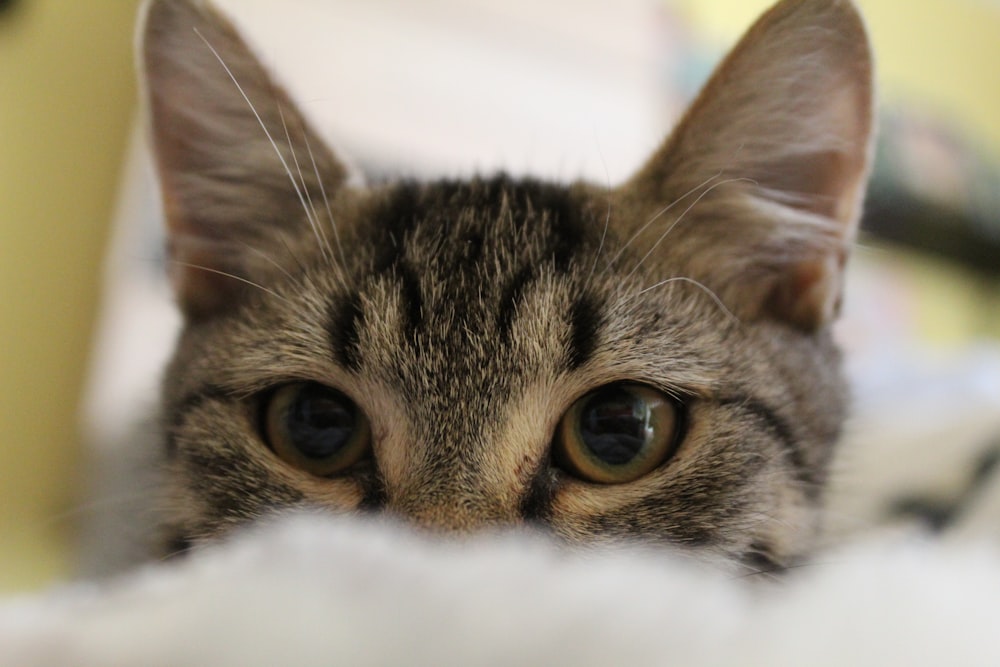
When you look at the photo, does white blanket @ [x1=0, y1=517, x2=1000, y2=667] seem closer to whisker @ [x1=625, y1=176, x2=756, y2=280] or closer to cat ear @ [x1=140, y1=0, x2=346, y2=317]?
whisker @ [x1=625, y1=176, x2=756, y2=280]

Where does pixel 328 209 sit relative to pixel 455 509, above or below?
above

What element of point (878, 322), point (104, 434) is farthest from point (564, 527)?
point (878, 322)

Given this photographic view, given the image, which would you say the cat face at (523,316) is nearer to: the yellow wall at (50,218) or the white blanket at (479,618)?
the white blanket at (479,618)

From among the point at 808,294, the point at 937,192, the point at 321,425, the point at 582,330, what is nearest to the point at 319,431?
the point at 321,425

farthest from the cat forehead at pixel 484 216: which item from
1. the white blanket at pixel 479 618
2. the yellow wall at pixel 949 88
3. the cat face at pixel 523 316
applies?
the yellow wall at pixel 949 88

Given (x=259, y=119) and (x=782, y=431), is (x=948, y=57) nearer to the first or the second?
(x=782, y=431)
